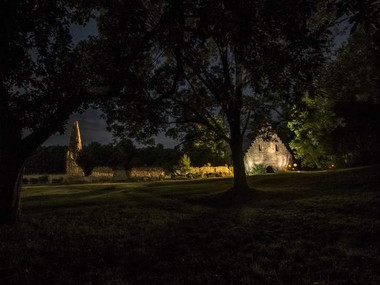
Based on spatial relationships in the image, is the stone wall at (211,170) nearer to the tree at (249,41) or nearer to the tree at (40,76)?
the tree at (249,41)

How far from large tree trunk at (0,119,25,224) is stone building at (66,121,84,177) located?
144ft

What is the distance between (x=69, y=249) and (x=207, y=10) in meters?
7.11

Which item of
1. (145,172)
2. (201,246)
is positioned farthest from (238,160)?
(145,172)

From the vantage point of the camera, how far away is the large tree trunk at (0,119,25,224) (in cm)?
1177

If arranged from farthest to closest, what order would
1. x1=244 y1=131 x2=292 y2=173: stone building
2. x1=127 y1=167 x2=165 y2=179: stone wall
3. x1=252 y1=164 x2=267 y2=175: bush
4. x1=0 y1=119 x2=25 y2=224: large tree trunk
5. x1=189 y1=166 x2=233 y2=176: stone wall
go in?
x1=127 y1=167 x2=165 y2=179: stone wall < x1=189 y1=166 x2=233 y2=176: stone wall < x1=244 y1=131 x2=292 y2=173: stone building < x1=252 y1=164 x2=267 y2=175: bush < x1=0 y1=119 x2=25 y2=224: large tree trunk

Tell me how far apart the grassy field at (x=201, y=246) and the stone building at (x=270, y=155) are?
37.0 m

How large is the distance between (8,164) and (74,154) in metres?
47.9

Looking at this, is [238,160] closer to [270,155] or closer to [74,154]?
[270,155]

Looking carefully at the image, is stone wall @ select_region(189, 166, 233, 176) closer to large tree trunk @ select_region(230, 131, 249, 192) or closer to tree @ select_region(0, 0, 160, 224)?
large tree trunk @ select_region(230, 131, 249, 192)

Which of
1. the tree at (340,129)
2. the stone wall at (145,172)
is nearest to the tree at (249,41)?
the tree at (340,129)

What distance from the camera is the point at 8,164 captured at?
1183 centimetres

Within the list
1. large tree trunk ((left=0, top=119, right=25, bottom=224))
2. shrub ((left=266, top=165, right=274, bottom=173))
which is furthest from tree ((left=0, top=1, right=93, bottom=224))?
shrub ((left=266, top=165, right=274, bottom=173))

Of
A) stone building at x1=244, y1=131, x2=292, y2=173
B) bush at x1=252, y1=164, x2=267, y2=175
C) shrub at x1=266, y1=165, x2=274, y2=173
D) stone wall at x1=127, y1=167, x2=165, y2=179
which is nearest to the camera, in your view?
bush at x1=252, y1=164, x2=267, y2=175

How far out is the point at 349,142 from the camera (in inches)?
1646
